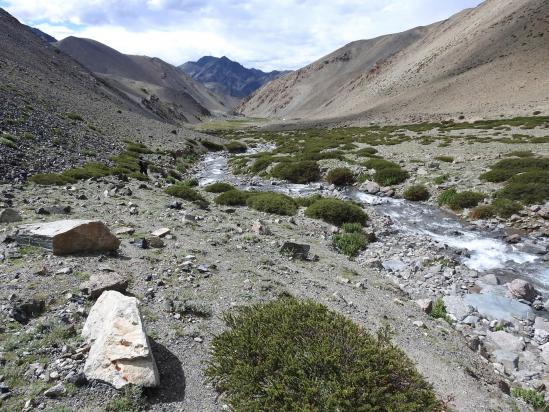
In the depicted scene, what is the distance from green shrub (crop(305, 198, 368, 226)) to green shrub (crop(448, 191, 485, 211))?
601cm

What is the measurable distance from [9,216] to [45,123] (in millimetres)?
22885

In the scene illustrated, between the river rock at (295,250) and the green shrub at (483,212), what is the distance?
11.6 m

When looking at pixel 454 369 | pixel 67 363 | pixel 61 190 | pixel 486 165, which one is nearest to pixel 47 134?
pixel 61 190

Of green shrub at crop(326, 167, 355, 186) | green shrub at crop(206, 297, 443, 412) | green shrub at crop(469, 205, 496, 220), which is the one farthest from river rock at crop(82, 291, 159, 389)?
green shrub at crop(326, 167, 355, 186)

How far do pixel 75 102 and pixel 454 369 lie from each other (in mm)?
51397

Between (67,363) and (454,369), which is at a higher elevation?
(67,363)

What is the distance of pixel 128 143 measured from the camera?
129 feet

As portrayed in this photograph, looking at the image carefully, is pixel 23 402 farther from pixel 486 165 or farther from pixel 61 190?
pixel 486 165

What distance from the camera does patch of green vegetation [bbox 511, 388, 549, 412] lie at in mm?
7279

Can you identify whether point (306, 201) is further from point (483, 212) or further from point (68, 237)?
point (68, 237)

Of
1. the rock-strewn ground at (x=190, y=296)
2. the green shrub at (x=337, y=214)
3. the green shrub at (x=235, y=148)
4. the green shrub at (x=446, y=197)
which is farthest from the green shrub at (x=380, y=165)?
the green shrub at (x=235, y=148)

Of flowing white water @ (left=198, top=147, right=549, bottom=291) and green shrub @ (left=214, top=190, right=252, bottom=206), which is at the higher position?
green shrub @ (left=214, top=190, right=252, bottom=206)

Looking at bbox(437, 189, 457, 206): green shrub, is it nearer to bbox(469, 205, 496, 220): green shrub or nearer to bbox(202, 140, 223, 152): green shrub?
bbox(469, 205, 496, 220): green shrub

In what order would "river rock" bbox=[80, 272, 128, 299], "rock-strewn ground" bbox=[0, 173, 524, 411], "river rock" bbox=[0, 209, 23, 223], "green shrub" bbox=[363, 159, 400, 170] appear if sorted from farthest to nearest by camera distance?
1. "green shrub" bbox=[363, 159, 400, 170]
2. "river rock" bbox=[0, 209, 23, 223]
3. "river rock" bbox=[80, 272, 128, 299]
4. "rock-strewn ground" bbox=[0, 173, 524, 411]
